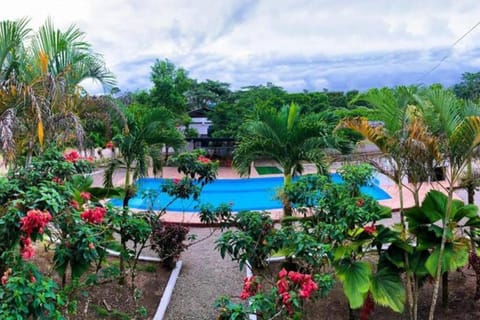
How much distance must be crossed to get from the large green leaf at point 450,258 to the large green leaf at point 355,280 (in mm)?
731

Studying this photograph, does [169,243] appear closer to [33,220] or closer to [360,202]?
[360,202]

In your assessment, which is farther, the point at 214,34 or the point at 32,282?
the point at 214,34

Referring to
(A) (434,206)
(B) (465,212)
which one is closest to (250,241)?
(A) (434,206)

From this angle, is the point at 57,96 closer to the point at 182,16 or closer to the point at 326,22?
the point at 182,16

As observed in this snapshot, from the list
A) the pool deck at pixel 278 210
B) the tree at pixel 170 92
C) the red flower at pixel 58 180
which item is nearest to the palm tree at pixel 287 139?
the pool deck at pixel 278 210

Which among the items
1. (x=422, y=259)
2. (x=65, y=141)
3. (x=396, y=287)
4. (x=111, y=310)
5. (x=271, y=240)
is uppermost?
(x=65, y=141)

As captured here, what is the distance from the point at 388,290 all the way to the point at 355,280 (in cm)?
49

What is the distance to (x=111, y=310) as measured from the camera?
4961 mm

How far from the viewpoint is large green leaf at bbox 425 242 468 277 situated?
14.2 ft

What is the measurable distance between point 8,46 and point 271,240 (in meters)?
4.41

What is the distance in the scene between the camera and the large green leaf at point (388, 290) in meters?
4.37

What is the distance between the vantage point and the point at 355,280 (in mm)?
4406

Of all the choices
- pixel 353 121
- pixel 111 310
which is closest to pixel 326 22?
pixel 353 121

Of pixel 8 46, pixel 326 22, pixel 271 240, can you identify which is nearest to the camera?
pixel 271 240
